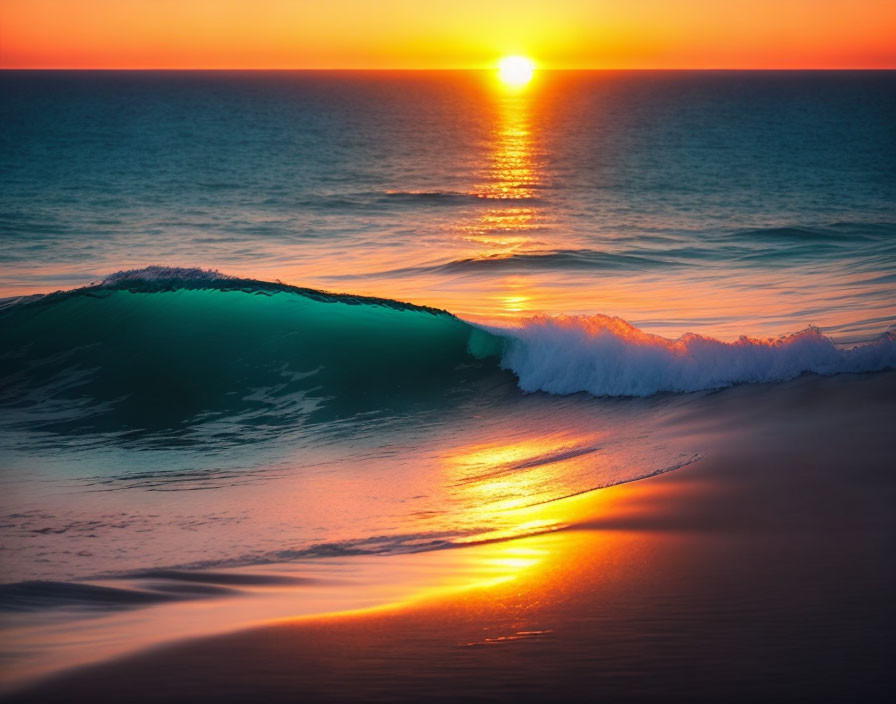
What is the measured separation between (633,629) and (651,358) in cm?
488

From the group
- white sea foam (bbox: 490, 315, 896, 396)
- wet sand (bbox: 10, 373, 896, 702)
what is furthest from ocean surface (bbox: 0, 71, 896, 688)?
wet sand (bbox: 10, 373, 896, 702)

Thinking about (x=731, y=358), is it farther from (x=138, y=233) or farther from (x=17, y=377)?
(x=138, y=233)

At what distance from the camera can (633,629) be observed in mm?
3152

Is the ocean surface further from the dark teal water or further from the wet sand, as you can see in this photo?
the wet sand

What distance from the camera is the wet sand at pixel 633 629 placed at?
279 cm

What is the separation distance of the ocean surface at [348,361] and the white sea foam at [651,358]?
2 centimetres

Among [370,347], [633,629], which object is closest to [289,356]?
[370,347]

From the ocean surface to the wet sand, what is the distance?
307mm

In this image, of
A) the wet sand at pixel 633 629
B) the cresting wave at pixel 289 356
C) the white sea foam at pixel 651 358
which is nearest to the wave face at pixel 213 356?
the cresting wave at pixel 289 356

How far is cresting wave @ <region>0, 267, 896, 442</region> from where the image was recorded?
7641 mm

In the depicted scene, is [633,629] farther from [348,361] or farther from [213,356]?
[213,356]

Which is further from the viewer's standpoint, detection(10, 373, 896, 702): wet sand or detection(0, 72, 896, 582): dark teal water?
detection(0, 72, 896, 582): dark teal water

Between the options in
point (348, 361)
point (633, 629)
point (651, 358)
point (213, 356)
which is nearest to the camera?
point (633, 629)

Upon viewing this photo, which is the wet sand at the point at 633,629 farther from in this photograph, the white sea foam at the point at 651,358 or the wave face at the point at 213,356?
the wave face at the point at 213,356
